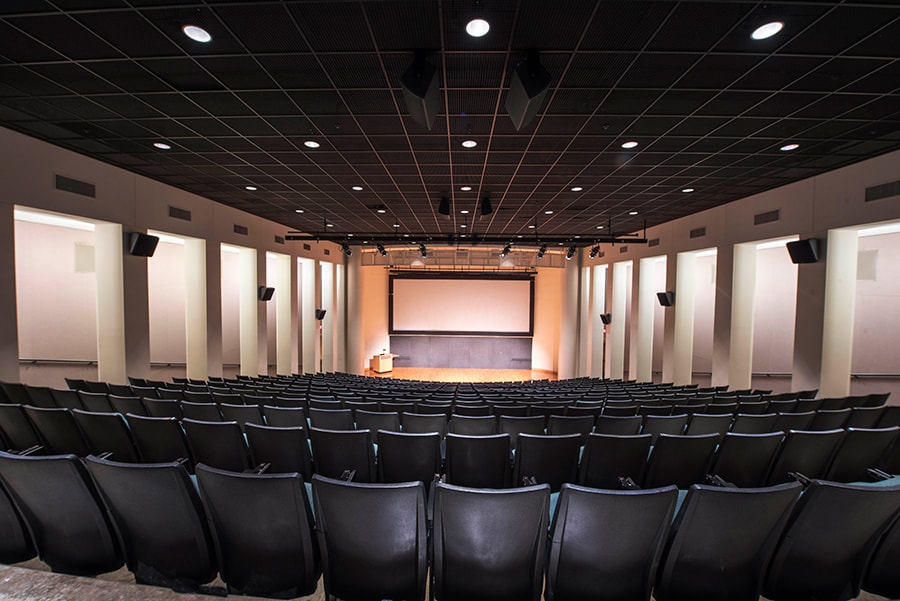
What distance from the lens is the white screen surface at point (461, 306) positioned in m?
21.7

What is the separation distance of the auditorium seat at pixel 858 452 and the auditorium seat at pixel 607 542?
8.37 feet

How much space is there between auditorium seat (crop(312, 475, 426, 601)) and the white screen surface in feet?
65.4

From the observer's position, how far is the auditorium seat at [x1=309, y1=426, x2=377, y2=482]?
3043 mm

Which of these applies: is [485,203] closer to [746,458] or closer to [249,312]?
[746,458]

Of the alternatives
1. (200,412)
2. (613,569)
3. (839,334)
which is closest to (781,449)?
(613,569)

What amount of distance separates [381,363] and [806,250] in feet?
54.8

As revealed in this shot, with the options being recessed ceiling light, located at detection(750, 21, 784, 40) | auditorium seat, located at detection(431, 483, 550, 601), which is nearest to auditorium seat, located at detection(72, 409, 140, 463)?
auditorium seat, located at detection(431, 483, 550, 601)

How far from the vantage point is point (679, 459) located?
3086 millimetres

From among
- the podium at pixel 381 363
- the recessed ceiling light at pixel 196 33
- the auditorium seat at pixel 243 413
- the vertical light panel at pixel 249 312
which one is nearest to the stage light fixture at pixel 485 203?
the recessed ceiling light at pixel 196 33

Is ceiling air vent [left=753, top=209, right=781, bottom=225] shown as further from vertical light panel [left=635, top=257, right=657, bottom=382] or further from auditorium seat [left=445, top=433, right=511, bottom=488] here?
auditorium seat [left=445, top=433, right=511, bottom=488]

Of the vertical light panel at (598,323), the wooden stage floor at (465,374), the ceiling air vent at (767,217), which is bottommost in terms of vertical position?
the wooden stage floor at (465,374)

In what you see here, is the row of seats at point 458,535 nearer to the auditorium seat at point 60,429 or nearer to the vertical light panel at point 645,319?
the auditorium seat at point 60,429

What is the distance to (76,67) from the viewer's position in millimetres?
4082

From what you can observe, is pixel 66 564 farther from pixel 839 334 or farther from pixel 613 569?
pixel 839 334
